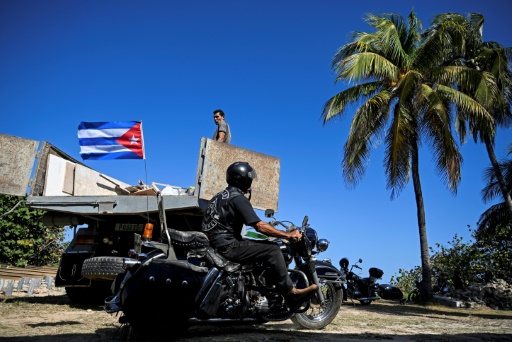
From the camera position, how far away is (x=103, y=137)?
8297 mm

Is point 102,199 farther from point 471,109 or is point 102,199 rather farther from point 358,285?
point 471,109

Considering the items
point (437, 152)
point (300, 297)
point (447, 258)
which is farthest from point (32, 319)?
point (447, 258)

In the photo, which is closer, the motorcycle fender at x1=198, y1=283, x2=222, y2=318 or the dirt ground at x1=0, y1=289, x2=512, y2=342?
the motorcycle fender at x1=198, y1=283, x2=222, y2=318

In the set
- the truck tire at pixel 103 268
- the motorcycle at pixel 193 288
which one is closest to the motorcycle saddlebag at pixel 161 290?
the motorcycle at pixel 193 288

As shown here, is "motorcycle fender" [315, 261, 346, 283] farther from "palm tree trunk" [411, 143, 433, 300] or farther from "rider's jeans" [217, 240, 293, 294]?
"palm tree trunk" [411, 143, 433, 300]

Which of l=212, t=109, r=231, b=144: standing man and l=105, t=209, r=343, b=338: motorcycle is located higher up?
l=212, t=109, r=231, b=144: standing man

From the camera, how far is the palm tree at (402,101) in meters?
13.9

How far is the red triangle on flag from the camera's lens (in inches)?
318

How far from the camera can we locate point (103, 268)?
536cm

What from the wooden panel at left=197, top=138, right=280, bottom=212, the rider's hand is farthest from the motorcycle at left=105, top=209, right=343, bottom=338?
the wooden panel at left=197, top=138, right=280, bottom=212

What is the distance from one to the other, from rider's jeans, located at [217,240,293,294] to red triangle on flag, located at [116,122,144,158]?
439 cm

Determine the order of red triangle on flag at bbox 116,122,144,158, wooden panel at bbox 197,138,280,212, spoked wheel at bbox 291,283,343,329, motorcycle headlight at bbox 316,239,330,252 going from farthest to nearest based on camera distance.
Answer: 1. red triangle on flag at bbox 116,122,144,158
2. wooden panel at bbox 197,138,280,212
3. motorcycle headlight at bbox 316,239,330,252
4. spoked wheel at bbox 291,283,343,329

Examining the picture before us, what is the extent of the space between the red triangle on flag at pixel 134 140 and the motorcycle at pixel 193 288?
3.97 metres

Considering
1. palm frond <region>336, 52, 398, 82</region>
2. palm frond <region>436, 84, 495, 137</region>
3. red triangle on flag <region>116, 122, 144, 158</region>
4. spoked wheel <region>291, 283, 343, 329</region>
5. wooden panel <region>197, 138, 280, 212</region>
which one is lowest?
spoked wheel <region>291, 283, 343, 329</region>
